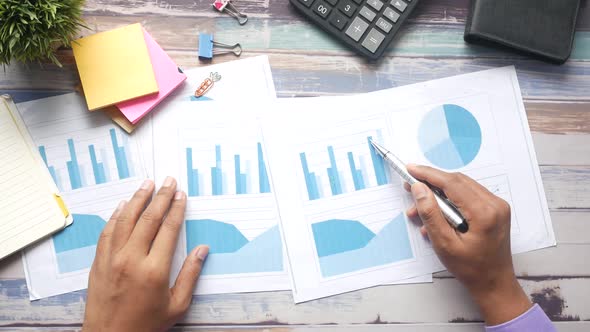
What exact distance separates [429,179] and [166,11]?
0.40m

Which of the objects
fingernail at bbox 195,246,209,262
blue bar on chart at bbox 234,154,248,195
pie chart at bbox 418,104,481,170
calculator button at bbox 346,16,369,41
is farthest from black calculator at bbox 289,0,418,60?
fingernail at bbox 195,246,209,262

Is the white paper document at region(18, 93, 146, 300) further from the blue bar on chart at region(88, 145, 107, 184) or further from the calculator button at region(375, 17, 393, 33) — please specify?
the calculator button at region(375, 17, 393, 33)

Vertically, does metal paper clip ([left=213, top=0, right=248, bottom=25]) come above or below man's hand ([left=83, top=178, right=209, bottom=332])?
above

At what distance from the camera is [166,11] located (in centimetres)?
67

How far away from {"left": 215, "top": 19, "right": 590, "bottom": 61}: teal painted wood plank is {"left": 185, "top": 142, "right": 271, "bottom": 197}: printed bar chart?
0.14 m

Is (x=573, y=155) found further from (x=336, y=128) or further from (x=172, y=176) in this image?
(x=172, y=176)

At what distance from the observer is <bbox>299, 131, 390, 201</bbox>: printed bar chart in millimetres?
649

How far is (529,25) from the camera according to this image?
0.65m

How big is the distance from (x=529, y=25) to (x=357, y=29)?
219 mm

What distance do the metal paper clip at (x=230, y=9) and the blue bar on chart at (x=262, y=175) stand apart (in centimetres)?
17

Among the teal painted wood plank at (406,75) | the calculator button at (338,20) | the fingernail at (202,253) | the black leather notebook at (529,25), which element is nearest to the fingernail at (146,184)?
the fingernail at (202,253)

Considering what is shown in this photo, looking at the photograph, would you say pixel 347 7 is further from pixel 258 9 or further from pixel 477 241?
pixel 477 241

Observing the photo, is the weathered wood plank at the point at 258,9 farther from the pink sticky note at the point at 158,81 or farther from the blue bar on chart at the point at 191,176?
the blue bar on chart at the point at 191,176

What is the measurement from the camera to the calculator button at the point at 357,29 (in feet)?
2.16
